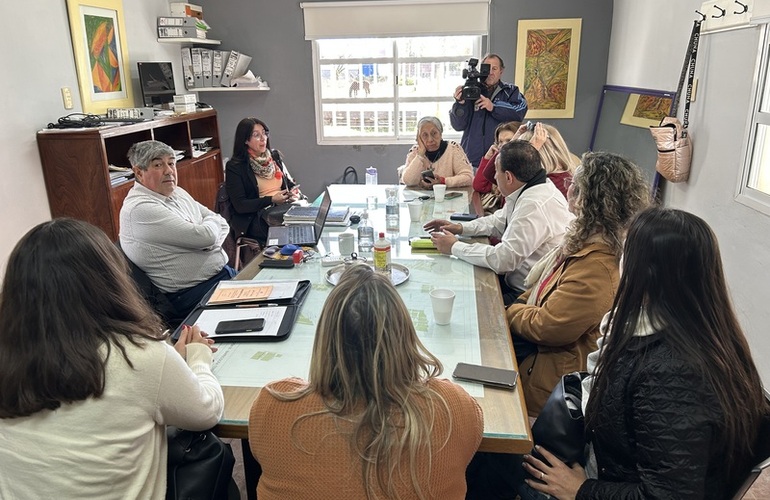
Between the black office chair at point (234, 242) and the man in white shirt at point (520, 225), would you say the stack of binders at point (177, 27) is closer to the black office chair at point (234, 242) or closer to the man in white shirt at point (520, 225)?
the black office chair at point (234, 242)

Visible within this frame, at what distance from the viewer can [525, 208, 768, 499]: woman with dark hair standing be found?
1.01 m

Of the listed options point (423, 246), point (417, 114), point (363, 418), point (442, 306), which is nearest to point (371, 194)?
point (423, 246)

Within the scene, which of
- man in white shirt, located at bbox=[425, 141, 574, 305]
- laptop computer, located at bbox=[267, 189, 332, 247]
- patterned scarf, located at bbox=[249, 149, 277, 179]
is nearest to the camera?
man in white shirt, located at bbox=[425, 141, 574, 305]

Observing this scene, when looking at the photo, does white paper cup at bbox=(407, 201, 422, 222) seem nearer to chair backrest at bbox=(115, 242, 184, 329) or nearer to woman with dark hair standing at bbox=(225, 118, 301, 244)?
woman with dark hair standing at bbox=(225, 118, 301, 244)

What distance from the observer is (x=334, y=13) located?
16.7 ft

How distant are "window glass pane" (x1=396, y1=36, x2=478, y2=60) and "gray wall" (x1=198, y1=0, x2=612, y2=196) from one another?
291mm

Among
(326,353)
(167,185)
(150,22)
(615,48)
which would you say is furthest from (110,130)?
(615,48)

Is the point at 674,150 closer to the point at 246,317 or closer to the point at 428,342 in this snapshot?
the point at 428,342

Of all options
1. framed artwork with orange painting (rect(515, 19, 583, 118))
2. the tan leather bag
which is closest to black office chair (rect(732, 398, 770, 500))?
the tan leather bag

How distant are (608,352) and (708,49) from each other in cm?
273

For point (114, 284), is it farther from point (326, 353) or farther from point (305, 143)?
point (305, 143)

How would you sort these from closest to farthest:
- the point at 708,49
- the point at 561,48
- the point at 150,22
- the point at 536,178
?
the point at 536,178 → the point at 708,49 → the point at 150,22 → the point at 561,48

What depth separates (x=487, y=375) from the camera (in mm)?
1391

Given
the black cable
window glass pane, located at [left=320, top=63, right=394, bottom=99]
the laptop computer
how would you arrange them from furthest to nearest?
window glass pane, located at [left=320, top=63, right=394, bottom=99]
the black cable
the laptop computer
